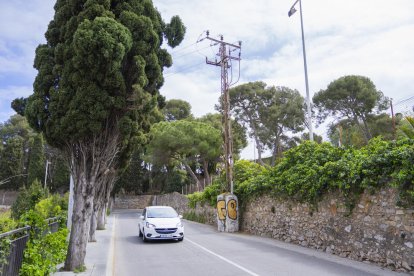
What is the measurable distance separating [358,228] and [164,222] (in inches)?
315

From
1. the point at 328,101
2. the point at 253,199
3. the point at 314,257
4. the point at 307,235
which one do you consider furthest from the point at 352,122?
the point at 314,257

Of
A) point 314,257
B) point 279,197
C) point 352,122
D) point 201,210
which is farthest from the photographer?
point 352,122

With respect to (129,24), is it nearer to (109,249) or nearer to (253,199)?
(109,249)

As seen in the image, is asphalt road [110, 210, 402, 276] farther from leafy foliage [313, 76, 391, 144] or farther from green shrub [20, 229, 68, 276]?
leafy foliage [313, 76, 391, 144]

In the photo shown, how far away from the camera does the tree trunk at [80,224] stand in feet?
27.8

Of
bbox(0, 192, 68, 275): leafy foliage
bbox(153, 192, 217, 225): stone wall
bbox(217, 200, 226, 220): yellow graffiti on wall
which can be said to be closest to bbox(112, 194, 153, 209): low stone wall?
bbox(153, 192, 217, 225): stone wall

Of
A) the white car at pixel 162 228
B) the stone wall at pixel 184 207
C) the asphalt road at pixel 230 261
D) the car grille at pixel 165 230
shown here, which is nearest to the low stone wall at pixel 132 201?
the stone wall at pixel 184 207

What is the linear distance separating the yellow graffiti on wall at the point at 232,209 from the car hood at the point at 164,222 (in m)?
4.63

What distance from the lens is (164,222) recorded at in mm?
15008

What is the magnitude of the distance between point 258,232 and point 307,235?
4.96 m

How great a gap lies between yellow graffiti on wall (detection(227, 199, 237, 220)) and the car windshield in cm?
390

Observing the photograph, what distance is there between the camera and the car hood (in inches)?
583

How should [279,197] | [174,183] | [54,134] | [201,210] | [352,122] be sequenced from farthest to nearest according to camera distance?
[174,183] → [352,122] → [201,210] → [279,197] → [54,134]

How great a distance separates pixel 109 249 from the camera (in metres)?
12.8
